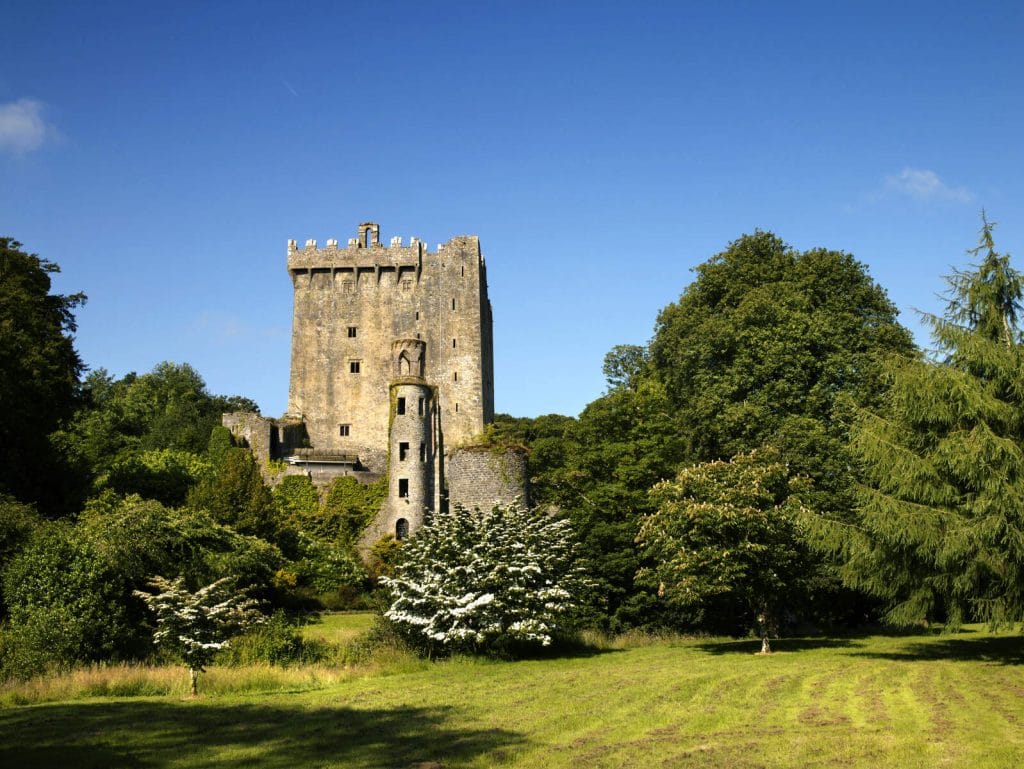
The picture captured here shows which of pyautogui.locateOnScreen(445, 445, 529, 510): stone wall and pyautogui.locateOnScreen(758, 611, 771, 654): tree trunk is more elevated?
pyautogui.locateOnScreen(445, 445, 529, 510): stone wall

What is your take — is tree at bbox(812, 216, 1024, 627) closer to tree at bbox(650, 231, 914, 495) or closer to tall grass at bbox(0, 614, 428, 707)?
tree at bbox(650, 231, 914, 495)

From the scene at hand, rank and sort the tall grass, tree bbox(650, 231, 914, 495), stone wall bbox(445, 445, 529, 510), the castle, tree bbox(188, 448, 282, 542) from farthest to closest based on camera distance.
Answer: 1. the castle
2. tree bbox(188, 448, 282, 542)
3. stone wall bbox(445, 445, 529, 510)
4. tree bbox(650, 231, 914, 495)
5. the tall grass

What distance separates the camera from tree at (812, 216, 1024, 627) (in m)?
17.4

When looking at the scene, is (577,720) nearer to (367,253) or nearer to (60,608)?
(60,608)

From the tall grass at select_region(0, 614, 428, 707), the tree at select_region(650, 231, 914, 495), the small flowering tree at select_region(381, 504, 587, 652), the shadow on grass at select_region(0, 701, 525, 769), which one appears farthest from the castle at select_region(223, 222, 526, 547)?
the shadow on grass at select_region(0, 701, 525, 769)

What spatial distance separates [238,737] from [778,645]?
16940mm

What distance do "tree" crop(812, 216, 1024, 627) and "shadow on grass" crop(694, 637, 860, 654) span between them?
14.0ft

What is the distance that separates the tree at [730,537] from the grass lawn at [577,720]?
117 inches

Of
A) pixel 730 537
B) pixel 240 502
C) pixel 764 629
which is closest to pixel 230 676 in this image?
pixel 730 537

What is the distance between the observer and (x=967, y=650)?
21.5 meters

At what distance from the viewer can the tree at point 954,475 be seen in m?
17.4

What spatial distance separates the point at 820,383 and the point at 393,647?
54.3 ft

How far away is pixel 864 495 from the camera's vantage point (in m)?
19.1

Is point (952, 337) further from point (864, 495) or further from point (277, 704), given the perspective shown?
point (277, 704)
